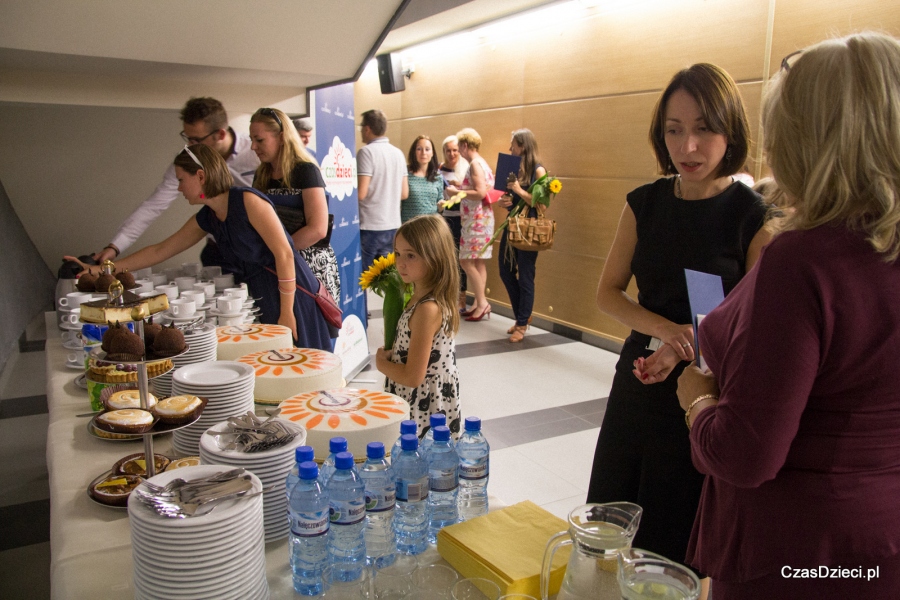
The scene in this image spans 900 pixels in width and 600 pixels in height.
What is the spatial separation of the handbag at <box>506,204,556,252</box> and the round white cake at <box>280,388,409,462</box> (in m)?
4.23

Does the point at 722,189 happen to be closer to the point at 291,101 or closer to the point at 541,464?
the point at 541,464

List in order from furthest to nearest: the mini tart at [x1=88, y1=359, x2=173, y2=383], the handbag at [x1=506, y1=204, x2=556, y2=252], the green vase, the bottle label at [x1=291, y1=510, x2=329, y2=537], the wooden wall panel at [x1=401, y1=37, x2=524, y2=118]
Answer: the wooden wall panel at [x1=401, y1=37, x2=524, y2=118]
the handbag at [x1=506, y1=204, x2=556, y2=252]
the green vase
the mini tart at [x1=88, y1=359, x2=173, y2=383]
the bottle label at [x1=291, y1=510, x2=329, y2=537]

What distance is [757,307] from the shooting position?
92cm

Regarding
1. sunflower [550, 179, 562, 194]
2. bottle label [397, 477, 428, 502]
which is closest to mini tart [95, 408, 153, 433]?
bottle label [397, 477, 428, 502]

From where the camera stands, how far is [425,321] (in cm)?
219

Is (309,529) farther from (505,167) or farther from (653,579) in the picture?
(505,167)

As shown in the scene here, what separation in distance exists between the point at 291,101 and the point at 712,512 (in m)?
3.27

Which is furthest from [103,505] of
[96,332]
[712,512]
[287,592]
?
[712,512]

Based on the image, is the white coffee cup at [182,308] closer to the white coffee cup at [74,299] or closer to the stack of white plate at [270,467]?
the white coffee cup at [74,299]

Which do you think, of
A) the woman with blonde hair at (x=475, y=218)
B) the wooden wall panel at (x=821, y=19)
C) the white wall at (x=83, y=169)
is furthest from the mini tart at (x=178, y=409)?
the woman with blonde hair at (x=475, y=218)

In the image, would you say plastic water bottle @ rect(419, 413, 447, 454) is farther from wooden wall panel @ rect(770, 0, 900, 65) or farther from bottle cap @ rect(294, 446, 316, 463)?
wooden wall panel @ rect(770, 0, 900, 65)

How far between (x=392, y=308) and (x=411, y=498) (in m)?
1.23

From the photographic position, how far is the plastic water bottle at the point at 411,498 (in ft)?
3.85

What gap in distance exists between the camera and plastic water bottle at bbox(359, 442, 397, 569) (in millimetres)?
1124
